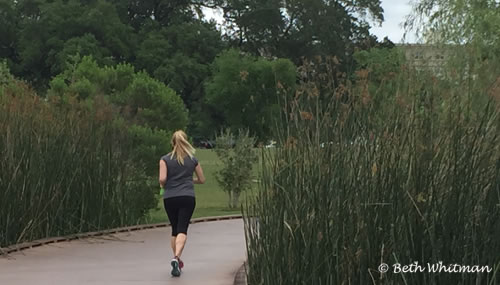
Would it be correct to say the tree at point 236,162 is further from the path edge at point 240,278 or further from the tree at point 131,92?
the path edge at point 240,278

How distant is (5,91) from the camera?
12.0m

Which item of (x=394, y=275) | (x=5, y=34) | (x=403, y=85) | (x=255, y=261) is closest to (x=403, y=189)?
(x=394, y=275)

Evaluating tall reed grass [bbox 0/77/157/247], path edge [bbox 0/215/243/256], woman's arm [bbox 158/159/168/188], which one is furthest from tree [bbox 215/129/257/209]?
woman's arm [bbox 158/159/168/188]

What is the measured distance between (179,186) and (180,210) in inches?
9.6

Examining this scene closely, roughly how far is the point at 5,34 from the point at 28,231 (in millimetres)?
45215

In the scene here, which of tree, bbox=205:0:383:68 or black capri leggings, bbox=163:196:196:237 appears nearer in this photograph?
black capri leggings, bbox=163:196:196:237

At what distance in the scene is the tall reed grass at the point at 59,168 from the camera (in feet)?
34.3

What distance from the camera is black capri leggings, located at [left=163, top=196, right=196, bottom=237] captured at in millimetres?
8625

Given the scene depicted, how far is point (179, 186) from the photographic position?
860cm

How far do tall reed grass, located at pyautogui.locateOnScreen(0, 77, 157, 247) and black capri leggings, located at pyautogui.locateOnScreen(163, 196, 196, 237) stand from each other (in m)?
2.45

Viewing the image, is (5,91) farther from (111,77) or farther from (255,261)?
(255,261)

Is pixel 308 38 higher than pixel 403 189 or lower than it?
higher

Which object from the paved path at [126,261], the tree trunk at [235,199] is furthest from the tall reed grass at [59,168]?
the tree trunk at [235,199]

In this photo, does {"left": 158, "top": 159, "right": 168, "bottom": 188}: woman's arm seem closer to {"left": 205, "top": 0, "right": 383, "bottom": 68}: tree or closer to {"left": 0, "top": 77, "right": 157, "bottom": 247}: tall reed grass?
{"left": 0, "top": 77, "right": 157, "bottom": 247}: tall reed grass
